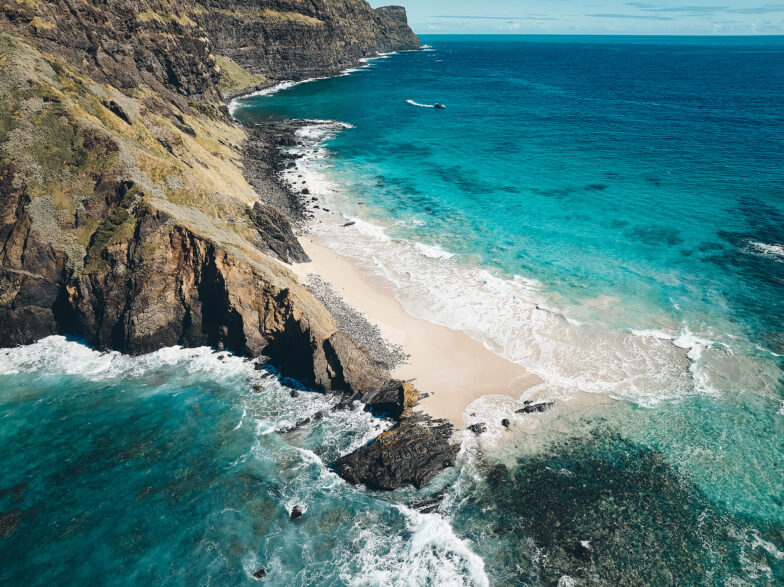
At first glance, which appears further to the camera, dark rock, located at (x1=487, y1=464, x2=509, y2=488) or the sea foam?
the sea foam

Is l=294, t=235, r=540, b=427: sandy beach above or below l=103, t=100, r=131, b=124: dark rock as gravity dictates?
below

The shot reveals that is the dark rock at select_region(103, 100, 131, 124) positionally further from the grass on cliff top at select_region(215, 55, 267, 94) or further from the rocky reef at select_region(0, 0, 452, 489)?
the grass on cliff top at select_region(215, 55, 267, 94)

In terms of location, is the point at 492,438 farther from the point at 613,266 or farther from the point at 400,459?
the point at 613,266

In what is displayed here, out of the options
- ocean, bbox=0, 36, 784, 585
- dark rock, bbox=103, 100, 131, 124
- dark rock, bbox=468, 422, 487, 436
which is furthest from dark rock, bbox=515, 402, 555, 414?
dark rock, bbox=103, 100, 131, 124

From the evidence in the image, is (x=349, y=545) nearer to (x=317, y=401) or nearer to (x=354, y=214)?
(x=317, y=401)

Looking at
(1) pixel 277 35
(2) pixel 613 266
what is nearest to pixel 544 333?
(2) pixel 613 266

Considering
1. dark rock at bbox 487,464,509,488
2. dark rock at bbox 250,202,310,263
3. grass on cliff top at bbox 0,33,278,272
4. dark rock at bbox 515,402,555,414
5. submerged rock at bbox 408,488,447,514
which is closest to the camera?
submerged rock at bbox 408,488,447,514

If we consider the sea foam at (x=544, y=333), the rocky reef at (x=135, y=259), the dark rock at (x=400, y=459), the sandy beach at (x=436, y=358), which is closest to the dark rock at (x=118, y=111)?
the rocky reef at (x=135, y=259)
